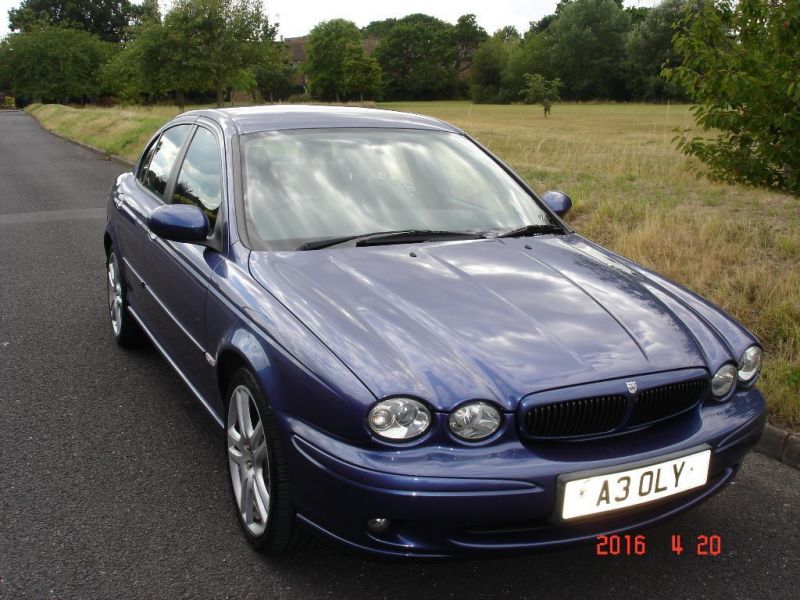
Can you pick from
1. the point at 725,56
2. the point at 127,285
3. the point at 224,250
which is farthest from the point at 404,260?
the point at 725,56

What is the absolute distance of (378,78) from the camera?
9844 centimetres

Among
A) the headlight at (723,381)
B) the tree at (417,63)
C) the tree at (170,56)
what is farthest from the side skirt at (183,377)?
the tree at (417,63)

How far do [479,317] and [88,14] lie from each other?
108 meters

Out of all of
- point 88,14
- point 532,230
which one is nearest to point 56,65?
point 88,14

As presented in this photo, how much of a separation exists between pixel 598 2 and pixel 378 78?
27.2 m

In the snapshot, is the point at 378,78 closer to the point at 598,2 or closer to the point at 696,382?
the point at 598,2

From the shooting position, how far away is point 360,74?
319 feet

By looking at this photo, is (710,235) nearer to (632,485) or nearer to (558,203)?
(558,203)

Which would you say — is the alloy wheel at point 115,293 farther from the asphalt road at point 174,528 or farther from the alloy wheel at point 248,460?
the alloy wheel at point 248,460

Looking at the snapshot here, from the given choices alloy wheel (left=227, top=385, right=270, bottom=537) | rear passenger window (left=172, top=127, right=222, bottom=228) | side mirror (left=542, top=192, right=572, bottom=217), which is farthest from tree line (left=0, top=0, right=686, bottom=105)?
alloy wheel (left=227, top=385, right=270, bottom=537)

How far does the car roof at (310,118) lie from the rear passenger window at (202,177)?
0.14m

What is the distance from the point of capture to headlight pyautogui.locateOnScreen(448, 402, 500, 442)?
241cm

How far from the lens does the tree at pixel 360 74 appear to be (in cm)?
9719

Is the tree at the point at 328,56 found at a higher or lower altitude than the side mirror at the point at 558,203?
higher
